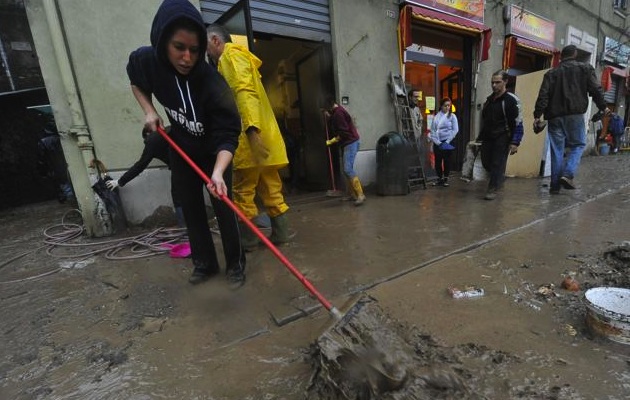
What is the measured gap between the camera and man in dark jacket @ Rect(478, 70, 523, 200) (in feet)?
14.9

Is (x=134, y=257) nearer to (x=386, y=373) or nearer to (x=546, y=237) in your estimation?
(x=386, y=373)

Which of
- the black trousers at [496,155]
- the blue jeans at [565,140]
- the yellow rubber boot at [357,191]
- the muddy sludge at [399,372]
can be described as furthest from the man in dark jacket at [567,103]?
the muddy sludge at [399,372]

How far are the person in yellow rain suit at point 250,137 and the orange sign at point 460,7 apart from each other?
504cm

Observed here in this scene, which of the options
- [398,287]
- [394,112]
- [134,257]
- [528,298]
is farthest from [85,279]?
[394,112]

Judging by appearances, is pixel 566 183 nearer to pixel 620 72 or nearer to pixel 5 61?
pixel 5 61

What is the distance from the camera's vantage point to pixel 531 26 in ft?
29.0

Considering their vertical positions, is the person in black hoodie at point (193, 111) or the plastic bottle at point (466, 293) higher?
the person in black hoodie at point (193, 111)

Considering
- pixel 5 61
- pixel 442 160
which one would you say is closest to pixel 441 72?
pixel 442 160

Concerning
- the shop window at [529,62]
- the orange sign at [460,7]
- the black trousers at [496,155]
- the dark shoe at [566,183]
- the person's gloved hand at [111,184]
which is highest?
the orange sign at [460,7]

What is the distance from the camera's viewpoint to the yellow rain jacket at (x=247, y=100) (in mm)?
2549

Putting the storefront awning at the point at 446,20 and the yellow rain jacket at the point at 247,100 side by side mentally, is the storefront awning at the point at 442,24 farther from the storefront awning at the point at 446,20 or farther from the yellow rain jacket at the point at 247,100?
the yellow rain jacket at the point at 247,100

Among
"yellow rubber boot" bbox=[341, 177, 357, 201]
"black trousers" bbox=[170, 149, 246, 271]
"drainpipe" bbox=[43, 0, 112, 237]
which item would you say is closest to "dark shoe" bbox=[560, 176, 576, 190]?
"yellow rubber boot" bbox=[341, 177, 357, 201]

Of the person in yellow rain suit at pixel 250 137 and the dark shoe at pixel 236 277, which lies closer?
the dark shoe at pixel 236 277

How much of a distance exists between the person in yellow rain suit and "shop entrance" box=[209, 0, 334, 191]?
2.69 meters
